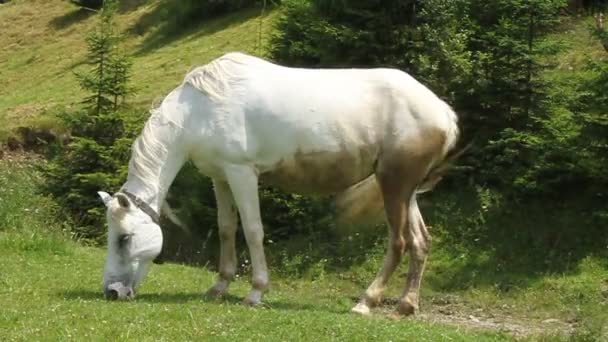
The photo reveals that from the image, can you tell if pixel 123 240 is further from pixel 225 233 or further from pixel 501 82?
pixel 501 82

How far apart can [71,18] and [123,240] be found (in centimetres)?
3396

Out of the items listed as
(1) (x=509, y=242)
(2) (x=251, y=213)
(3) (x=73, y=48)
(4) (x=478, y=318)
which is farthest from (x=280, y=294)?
(3) (x=73, y=48)

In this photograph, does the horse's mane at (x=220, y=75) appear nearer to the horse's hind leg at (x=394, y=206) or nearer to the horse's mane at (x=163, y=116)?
the horse's mane at (x=163, y=116)

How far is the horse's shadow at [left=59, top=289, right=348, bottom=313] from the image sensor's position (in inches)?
398

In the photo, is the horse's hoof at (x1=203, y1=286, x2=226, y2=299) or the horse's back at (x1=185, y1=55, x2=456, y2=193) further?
the horse's hoof at (x1=203, y1=286, x2=226, y2=299)

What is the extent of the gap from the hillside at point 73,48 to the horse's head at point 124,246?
10384 millimetres

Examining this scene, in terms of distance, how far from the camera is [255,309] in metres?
9.51

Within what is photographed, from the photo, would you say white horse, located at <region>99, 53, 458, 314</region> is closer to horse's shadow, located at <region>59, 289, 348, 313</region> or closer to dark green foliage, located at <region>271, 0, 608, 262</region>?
horse's shadow, located at <region>59, 289, 348, 313</region>

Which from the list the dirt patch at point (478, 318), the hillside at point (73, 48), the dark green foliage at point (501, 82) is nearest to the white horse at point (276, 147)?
the dirt patch at point (478, 318)

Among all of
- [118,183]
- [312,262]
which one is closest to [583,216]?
[312,262]

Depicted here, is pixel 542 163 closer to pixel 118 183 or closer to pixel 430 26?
pixel 430 26

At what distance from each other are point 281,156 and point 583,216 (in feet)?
20.0

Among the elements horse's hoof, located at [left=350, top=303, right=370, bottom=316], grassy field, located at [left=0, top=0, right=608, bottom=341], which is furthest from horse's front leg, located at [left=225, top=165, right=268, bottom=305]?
horse's hoof, located at [left=350, top=303, right=370, bottom=316]

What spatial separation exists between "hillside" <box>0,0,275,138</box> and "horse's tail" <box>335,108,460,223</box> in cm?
923
